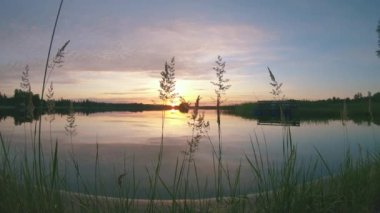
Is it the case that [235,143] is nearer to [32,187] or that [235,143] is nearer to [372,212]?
[372,212]

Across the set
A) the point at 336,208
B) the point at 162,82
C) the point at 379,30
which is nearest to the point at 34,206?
the point at 162,82

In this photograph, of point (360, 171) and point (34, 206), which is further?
point (360, 171)

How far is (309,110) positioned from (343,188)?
64.5 meters

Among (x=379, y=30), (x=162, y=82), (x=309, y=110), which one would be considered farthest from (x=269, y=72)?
(x=309, y=110)

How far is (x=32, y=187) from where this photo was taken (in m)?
3.65

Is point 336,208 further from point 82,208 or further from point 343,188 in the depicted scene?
point 82,208

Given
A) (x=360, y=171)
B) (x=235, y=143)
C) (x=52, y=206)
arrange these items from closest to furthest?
1. (x=52, y=206)
2. (x=360, y=171)
3. (x=235, y=143)

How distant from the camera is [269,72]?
3902 mm

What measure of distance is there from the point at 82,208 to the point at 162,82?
1334 mm

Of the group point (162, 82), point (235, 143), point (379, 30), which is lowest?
point (235, 143)

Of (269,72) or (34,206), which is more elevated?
(269,72)

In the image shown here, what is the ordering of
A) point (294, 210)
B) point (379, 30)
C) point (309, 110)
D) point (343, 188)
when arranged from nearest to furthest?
point (294, 210) < point (343, 188) < point (379, 30) < point (309, 110)

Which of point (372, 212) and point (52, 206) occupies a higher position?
point (52, 206)

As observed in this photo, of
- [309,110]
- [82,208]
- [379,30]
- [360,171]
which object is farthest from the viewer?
[309,110]
